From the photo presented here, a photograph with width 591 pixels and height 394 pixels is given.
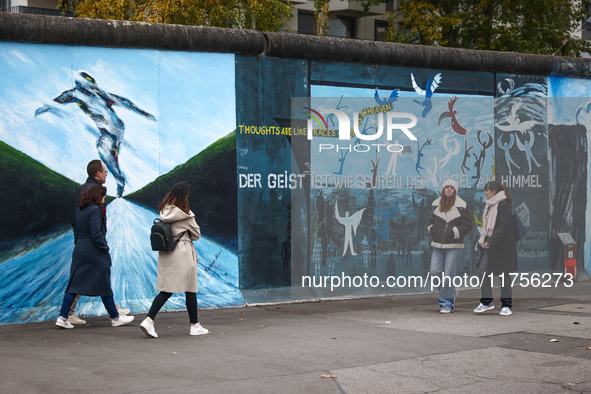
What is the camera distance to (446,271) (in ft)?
37.7

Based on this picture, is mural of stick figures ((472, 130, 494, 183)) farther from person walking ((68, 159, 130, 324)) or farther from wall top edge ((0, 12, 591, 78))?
person walking ((68, 159, 130, 324))

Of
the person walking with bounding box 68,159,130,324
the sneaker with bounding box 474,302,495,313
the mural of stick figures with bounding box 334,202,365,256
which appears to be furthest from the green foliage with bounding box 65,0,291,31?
the sneaker with bounding box 474,302,495,313

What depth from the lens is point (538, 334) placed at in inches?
374

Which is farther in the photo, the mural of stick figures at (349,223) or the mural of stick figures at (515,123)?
the mural of stick figures at (515,123)

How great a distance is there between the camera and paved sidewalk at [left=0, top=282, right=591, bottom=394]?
7.02 m

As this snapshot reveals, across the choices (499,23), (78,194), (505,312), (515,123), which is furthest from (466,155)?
(499,23)

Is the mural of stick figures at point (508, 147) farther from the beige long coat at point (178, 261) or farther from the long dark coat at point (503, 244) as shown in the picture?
the beige long coat at point (178, 261)

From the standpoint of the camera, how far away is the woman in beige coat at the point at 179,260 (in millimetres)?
9461

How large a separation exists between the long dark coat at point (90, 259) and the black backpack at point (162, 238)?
0.86m

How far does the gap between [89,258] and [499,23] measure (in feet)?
96.9

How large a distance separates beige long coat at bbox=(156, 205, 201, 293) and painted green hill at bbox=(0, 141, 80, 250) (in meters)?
1.95

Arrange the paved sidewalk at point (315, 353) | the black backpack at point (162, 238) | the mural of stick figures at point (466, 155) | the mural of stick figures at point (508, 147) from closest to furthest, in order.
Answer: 1. the paved sidewalk at point (315, 353)
2. the black backpack at point (162, 238)
3. the mural of stick figures at point (466, 155)
4. the mural of stick figures at point (508, 147)

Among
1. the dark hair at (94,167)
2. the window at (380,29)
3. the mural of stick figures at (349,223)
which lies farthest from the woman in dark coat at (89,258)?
the window at (380,29)

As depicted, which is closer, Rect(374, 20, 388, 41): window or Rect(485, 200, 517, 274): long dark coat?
Rect(485, 200, 517, 274): long dark coat
